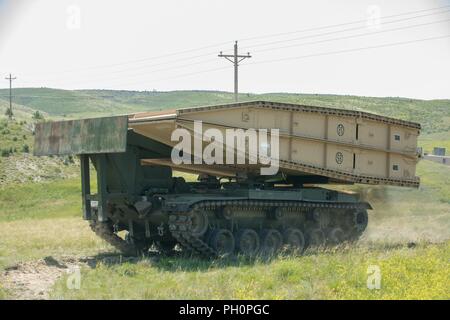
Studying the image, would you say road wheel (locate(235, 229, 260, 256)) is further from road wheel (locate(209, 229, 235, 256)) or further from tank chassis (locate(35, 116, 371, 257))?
road wheel (locate(209, 229, 235, 256))

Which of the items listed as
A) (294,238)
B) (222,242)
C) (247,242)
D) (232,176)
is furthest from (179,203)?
(294,238)

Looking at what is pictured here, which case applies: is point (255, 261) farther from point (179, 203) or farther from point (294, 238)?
point (294, 238)

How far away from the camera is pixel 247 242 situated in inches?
647

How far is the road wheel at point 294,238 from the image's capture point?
17.2 metres

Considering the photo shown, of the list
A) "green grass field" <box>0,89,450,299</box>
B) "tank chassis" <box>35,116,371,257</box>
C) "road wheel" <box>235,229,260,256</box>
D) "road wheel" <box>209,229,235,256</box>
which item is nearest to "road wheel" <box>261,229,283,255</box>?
"tank chassis" <box>35,116,371,257</box>

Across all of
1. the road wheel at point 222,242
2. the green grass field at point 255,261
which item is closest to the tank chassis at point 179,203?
the road wheel at point 222,242

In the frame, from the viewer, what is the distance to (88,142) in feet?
52.4

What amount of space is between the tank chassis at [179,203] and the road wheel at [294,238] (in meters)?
0.02

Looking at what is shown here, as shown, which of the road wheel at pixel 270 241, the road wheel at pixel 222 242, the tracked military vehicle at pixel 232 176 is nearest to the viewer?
the tracked military vehicle at pixel 232 176

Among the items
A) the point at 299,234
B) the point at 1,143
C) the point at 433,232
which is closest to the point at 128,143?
the point at 299,234

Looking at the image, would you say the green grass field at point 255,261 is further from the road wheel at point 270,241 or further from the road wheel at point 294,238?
the road wheel at point 270,241

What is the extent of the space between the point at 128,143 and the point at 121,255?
2.81m

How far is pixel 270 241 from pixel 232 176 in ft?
7.37

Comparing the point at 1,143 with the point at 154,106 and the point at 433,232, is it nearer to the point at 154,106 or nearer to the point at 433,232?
the point at 433,232
